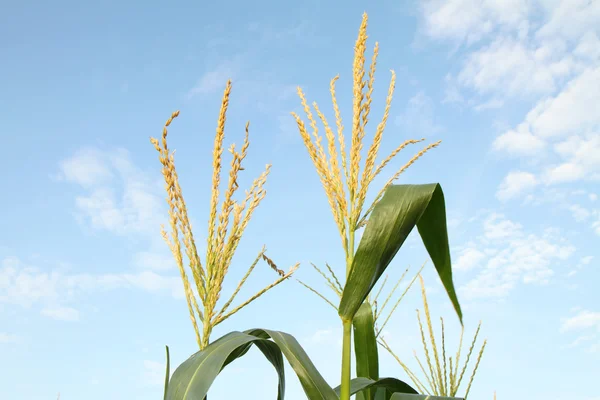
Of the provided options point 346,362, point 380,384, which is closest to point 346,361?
point 346,362

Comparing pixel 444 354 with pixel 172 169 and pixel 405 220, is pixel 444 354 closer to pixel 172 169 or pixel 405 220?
pixel 405 220

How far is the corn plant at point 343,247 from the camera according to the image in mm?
1724

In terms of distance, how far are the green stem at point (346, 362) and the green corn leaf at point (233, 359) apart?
0.04 metres

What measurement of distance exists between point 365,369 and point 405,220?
820 mm

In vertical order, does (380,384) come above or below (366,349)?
below

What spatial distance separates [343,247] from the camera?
2141 mm

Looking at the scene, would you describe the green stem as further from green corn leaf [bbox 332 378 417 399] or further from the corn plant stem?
green corn leaf [bbox 332 378 417 399]

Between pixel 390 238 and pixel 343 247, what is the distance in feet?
0.89

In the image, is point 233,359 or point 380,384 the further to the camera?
point 380,384

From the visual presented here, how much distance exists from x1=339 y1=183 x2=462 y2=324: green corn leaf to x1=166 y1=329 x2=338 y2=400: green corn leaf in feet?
0.78

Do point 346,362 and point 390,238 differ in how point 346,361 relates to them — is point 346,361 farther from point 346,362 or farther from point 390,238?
point 390,238

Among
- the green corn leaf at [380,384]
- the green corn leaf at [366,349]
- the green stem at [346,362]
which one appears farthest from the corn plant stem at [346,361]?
the green corn leaf at [366,349]

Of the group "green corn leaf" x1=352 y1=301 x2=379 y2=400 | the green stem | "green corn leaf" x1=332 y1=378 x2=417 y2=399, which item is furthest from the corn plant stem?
"green corn leaf" x1=352 y1=301 x2=379 y2=400

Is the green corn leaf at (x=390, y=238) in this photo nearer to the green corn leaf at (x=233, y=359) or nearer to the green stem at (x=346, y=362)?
the green stem at (x=346, y=362)
